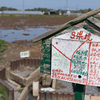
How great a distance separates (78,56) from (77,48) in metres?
0.13

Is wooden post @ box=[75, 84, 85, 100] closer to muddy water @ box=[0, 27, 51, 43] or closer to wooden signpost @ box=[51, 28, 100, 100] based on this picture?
wooden signpost @ box=[51, 28, 100, 100]

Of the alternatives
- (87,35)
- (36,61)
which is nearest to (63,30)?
(87,35)

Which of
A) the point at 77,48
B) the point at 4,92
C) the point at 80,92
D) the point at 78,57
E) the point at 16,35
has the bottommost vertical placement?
the point at 4,92

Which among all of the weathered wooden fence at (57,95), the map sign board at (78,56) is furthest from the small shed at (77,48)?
the weathered wooden fence at (57,95)

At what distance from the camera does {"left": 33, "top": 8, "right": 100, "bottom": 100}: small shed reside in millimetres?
2525

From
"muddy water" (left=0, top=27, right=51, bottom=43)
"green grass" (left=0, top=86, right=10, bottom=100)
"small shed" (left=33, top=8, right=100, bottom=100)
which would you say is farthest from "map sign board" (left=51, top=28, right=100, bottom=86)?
"muddy water" (left=0, top=27, right=51, bottom=43)

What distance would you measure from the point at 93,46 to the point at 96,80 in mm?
546

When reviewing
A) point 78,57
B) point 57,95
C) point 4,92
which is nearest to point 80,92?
point 78,57

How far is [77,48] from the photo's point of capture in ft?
8.54

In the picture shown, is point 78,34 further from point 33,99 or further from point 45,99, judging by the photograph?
point 33,99

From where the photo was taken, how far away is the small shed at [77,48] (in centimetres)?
253

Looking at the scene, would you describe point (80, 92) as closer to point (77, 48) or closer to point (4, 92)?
point (77, 48)

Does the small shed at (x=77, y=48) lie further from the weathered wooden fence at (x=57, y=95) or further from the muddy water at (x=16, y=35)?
the muddy water at (x=16, y=35)

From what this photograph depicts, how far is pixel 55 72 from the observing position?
112 inches
